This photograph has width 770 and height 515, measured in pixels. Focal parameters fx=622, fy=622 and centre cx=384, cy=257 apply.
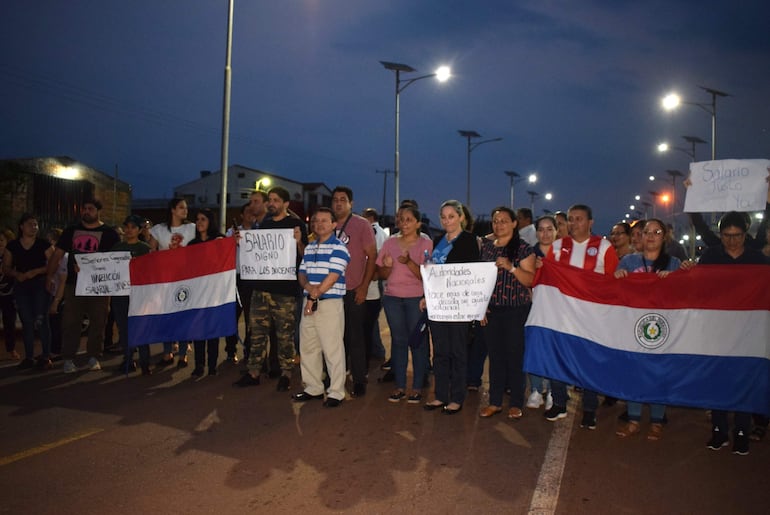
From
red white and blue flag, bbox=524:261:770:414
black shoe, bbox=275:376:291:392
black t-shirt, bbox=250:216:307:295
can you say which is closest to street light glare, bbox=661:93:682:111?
red white and blue flag, bbox=524:261:770:414

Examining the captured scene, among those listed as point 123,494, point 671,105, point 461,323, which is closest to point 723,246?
point 461,323

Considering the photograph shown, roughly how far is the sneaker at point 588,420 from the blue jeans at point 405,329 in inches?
68.1

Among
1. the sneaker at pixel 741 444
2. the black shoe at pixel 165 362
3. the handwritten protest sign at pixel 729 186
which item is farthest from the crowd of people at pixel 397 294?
the handwritten protest sign at pixel 729 186

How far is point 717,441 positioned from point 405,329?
313 cm

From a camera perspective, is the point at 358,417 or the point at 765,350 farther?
the point at 358,417

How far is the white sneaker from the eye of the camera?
666 cm

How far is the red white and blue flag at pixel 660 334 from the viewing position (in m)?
5.48

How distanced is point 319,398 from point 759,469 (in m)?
4.14

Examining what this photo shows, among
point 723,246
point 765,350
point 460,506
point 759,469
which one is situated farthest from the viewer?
A: point 723,246

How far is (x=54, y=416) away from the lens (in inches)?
237

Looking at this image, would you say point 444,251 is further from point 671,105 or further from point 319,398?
point 671,105

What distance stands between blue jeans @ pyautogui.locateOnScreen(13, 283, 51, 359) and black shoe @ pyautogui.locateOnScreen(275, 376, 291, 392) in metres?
3.47

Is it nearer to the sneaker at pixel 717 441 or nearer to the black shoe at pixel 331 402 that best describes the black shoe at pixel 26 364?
the black shoe at pixel 331 402

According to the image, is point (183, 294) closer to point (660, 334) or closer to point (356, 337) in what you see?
point (356, 337)
